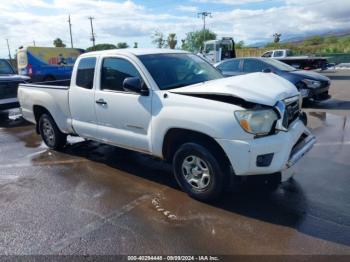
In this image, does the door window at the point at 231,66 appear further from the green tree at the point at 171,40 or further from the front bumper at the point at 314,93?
the green tree at the point at 171,40

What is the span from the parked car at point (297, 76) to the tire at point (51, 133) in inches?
228

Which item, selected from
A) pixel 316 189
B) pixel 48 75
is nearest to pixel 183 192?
pixel 316 189

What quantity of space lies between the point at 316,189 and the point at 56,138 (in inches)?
187

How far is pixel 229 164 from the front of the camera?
4.14 metres

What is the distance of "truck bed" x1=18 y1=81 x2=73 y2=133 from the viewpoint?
6.24 meters

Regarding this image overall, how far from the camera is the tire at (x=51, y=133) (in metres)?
6.82

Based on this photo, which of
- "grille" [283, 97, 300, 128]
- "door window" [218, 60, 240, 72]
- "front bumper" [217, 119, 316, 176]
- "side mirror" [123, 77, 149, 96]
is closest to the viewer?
"front bumper" [217, 119, 316, 176]

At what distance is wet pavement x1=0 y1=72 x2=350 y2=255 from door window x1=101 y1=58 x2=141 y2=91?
4.52 ft

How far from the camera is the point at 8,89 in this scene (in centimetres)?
1100

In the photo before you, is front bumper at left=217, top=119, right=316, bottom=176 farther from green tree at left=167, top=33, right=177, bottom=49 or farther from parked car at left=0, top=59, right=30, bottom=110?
green tree at left=167, top=33, right=177, bottom=49

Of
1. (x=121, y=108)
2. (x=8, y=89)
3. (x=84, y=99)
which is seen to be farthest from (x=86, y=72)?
(x=8, y=89)

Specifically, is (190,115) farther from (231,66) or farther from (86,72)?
(231,66)

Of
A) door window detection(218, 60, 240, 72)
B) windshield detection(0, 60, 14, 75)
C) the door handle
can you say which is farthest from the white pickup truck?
windshield detection(0, 60, 14, 75)

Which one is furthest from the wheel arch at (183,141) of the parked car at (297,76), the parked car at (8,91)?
the parked car at (8,91)
